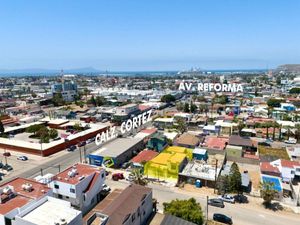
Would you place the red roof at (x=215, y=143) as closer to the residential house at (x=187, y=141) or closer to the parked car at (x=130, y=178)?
the residential house at (x=187, y=141)

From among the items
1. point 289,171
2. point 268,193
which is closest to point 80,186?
point 268,193

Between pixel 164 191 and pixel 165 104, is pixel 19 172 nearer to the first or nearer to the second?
pixel 164 191

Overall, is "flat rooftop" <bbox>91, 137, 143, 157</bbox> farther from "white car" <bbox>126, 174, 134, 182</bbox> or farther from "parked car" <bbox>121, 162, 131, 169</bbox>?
"white car" <bbox>126, 174, 134, 182</bbox>

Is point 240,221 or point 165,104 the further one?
point 165,104

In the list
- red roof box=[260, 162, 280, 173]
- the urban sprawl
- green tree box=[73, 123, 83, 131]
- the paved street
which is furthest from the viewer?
green tree box=[73, 123, 83, 131]

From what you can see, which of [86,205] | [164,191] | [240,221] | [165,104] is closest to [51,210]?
[86,205]

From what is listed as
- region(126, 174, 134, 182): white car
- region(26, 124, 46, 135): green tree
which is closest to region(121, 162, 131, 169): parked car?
region(126, 174, 134, 182): white car
